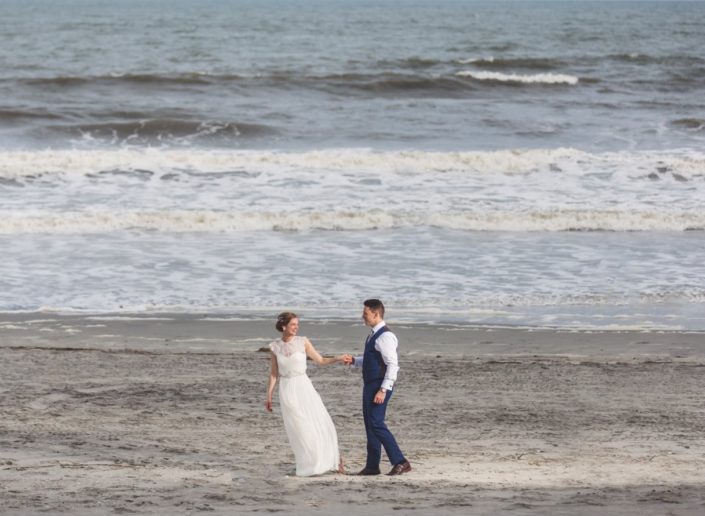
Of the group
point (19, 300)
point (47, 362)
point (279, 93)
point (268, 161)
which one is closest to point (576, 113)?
point (279, 93)

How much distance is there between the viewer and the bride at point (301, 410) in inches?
340

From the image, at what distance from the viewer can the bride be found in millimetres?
8625

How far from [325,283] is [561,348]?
445 cm

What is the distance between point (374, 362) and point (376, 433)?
0.54m

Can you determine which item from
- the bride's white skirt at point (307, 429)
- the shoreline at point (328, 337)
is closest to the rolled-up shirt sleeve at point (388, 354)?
the bride's white skirt at point (307, 429)

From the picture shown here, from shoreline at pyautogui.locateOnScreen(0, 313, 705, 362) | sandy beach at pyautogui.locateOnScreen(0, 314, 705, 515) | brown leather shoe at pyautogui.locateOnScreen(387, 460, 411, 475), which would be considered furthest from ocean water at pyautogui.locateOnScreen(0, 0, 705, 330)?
brown leather shoe at pyautogui.locateOnScreen(387, 460, 411, 475)

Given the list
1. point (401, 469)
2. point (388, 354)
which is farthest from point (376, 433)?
point (388, 354)

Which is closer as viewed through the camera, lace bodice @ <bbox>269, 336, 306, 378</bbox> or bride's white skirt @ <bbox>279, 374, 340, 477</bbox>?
bride's white skirt @ <bbox>279, 374, 340, 477</bbox>

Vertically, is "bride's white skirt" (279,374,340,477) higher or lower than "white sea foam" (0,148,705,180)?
lower

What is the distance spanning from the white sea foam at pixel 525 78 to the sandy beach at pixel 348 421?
35754mm

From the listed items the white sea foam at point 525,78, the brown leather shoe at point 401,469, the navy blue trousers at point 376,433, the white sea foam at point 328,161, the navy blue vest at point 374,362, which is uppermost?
the white sea foam at point 525,78

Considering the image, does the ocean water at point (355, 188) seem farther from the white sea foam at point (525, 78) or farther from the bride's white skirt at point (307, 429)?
the bride's white skirt at point (307, 429)

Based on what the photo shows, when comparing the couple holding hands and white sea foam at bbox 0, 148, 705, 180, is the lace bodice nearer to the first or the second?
the couple holding hands

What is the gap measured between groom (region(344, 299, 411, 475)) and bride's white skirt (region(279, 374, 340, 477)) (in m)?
0.29
